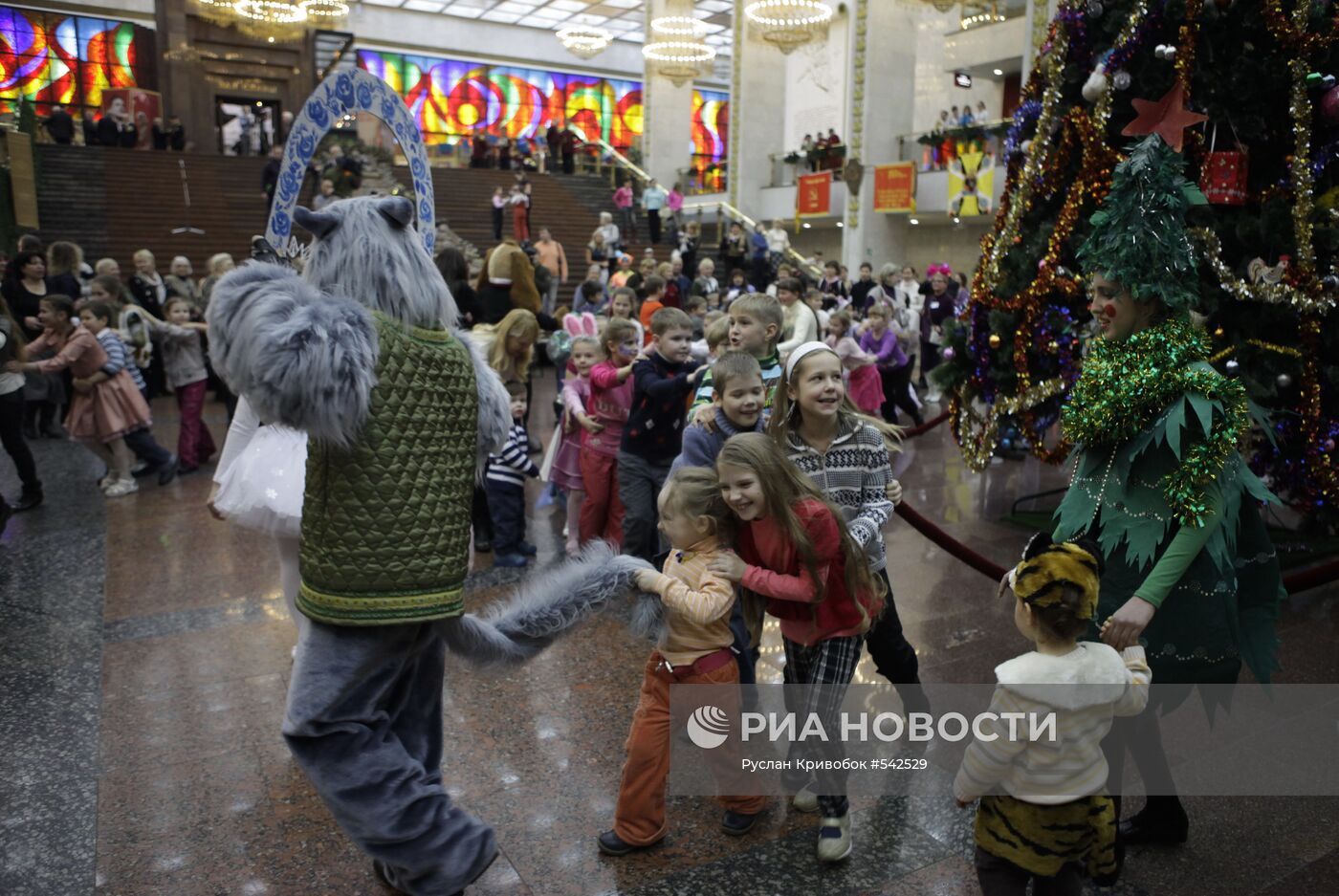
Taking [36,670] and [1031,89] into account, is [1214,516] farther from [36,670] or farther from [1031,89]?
[36,670]

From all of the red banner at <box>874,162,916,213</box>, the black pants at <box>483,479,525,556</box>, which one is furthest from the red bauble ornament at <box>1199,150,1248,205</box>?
the red banner at <box>874,162,916,213</box>

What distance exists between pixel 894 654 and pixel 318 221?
2.32m

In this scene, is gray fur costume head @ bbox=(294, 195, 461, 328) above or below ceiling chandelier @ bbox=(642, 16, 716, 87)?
below

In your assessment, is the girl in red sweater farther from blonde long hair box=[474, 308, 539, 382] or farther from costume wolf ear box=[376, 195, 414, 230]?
blonde long hair box=[474, 308, 539, 382]

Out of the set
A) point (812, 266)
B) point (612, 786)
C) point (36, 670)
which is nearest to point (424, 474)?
point (612, 786)

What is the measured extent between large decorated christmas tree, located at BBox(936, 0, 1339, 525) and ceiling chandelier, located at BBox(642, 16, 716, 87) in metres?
18.8

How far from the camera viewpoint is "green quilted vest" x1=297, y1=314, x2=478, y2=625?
2.35m

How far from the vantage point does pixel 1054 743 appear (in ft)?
7.11

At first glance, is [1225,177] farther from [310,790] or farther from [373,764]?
[310,790]

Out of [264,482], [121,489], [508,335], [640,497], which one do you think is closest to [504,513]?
[508,335]

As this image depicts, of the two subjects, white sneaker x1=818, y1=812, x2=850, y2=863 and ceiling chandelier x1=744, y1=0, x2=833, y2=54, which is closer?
white sneaker x1=818, y1=812, x2=850, y2=863

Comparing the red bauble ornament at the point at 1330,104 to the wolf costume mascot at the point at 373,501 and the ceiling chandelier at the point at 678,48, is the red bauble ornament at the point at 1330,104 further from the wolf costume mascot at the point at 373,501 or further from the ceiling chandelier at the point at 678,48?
the ceiling chandelier at the point at 678,48

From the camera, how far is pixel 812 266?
21188 mm

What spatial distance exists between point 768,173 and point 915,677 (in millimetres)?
24660
